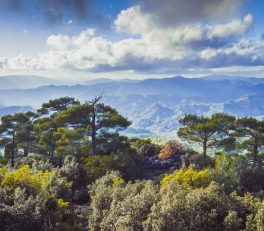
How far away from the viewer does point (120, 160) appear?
33.7 metres

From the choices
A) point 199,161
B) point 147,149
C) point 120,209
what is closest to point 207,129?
point 199,161

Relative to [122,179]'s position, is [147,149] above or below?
below

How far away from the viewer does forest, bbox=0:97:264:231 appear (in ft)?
49.8

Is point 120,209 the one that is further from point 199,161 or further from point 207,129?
point 207,129

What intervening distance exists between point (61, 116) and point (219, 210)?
28.5 m

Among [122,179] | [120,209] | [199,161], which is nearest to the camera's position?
[120,209]

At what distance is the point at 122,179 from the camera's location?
25.1 m

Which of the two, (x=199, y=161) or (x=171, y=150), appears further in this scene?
(x=171, y=150)

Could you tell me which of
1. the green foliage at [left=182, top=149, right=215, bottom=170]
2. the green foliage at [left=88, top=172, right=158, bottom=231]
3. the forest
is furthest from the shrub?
the green foliage at [left=88, top=172, right=158, bottom=231]

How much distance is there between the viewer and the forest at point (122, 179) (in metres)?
15.2

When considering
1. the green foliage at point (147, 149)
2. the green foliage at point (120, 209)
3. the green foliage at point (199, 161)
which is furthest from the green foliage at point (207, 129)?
the green foliage at point (120, 209)

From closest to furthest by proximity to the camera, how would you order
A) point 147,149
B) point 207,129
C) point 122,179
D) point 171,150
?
point 122,179 → point 207,129 → point 171,150 → point 147,149

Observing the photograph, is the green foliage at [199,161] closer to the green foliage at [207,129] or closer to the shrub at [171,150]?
the green foliage at [207,129]

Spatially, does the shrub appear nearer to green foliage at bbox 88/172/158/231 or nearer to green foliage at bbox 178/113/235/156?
green foliage at bbox 178/113/235/156
